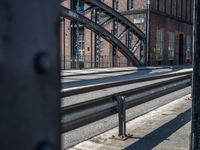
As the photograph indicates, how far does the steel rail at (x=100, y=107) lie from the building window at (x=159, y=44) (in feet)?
120

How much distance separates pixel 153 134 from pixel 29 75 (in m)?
5.86

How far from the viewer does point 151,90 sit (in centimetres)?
763

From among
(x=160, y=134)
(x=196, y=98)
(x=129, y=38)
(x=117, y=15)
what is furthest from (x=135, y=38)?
(x=196, y=98)

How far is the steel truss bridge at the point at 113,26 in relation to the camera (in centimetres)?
3057

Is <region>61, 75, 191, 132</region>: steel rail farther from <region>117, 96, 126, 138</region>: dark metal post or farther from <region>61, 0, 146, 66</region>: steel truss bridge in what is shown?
<region>61, 0, 146, 66</region>: steel truss bridge

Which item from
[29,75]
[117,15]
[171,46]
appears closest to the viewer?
[29,75]

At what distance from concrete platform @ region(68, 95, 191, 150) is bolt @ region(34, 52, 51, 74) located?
4778 mm

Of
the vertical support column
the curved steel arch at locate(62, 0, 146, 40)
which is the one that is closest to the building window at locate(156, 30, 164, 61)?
the curved steel arch at locate(62, 0, 146, 40)

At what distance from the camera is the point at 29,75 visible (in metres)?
0.81

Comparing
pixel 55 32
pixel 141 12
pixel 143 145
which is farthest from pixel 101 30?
pixel 55 32

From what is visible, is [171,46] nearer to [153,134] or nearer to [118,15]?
[118,15]

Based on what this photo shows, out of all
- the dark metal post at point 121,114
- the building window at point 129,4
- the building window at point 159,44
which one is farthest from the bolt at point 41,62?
the building window at point 159,44

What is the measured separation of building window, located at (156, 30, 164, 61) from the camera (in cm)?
4434

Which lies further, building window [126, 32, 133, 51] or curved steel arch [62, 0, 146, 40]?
building window [126, 32, 133, 51]
